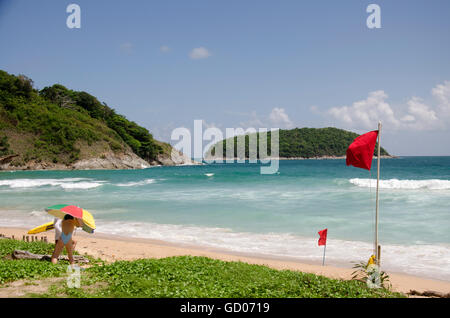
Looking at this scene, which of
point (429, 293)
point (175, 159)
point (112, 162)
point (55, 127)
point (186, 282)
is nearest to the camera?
point (186, 282)

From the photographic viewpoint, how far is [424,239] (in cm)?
1313

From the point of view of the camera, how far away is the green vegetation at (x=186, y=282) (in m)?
5.77

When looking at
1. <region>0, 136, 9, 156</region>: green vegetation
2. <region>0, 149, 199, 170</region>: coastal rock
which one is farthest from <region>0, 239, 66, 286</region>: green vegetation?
<region>0, 136, 9, 156</region>: green vegetation

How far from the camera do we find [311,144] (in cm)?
15850

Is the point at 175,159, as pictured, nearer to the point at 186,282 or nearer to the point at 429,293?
the point at 186,282

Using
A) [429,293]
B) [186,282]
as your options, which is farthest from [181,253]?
[429,293]

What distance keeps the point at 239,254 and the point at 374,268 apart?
527 centimetres

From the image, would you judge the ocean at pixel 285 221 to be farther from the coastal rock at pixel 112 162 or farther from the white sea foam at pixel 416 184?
the coastal rock at pixel 112 162

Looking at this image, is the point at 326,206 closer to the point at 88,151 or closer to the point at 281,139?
the point at 88,151

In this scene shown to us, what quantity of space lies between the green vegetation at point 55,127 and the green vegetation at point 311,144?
5538 centimetres

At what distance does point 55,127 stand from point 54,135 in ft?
10.5

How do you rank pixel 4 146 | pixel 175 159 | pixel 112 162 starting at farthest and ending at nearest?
pixel 175 159
pixel 112 162
pixel 4 146

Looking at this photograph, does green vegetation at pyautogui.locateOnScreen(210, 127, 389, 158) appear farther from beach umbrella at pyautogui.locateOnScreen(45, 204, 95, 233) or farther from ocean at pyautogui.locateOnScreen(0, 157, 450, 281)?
beach umbrella at pyautogui.locateOnScreen(45, 204, 95, 233)
